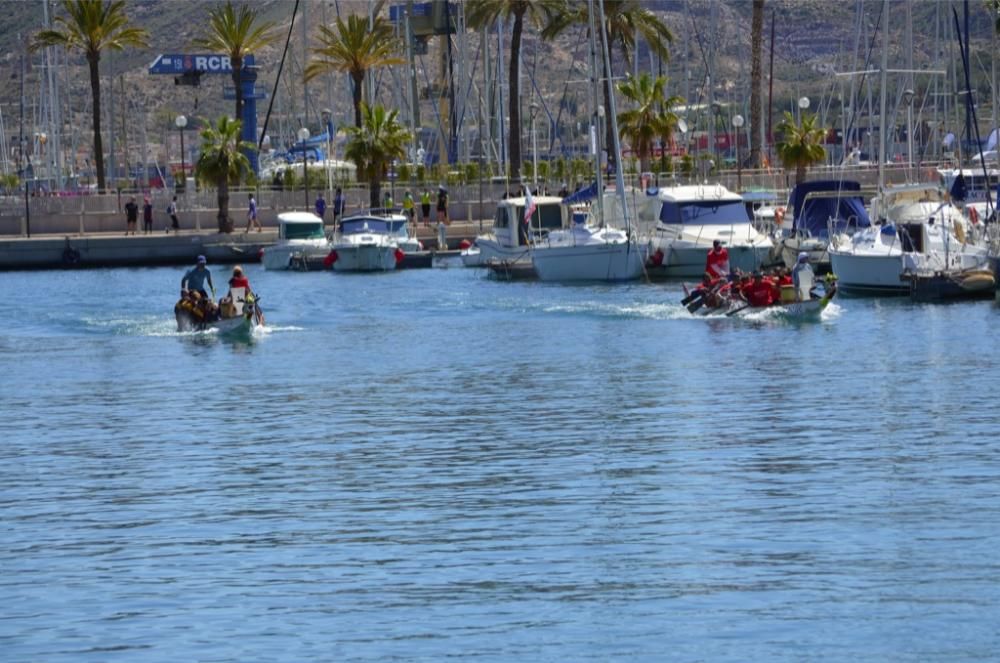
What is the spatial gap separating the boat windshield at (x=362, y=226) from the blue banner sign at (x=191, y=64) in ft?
124

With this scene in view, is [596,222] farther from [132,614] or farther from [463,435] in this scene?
[132,614]

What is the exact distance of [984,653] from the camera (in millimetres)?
14672

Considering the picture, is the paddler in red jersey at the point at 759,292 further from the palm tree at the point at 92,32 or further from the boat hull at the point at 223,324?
the palm tree at the point at 92,32

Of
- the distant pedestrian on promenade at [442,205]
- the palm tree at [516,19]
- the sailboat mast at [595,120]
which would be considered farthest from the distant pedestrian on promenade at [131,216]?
the sailboat mast at [595,120]

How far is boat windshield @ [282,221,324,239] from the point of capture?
69.6m

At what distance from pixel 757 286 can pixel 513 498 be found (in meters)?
23.1

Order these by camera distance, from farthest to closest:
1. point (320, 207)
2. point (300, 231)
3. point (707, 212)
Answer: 1. point (320, 207)
2. point (300, 231)
3. point (707, 212)

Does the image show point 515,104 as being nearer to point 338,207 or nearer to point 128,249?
point 338,207

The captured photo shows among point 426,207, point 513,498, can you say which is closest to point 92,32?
point 426,207

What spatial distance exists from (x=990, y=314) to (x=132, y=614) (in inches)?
1227

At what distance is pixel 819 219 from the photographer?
58219 millimetres

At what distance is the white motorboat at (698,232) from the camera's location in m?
55.3

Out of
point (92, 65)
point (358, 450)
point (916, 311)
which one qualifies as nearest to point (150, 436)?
point (358, 450)

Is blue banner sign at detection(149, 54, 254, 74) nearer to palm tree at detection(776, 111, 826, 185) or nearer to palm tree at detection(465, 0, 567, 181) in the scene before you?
palm tree at detection(465, 0, 567, 181)
